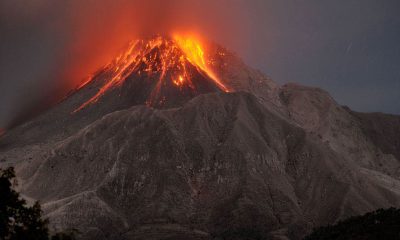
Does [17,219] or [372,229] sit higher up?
[372,229]

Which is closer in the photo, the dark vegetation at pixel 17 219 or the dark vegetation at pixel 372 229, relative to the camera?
the dark vegetation at pixel 17 219

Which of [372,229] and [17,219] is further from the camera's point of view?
[372,229]

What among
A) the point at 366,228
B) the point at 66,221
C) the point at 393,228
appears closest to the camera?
the point at 393,228

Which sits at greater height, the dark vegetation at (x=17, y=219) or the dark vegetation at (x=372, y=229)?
the dark vegetation at (x=372, y=229)

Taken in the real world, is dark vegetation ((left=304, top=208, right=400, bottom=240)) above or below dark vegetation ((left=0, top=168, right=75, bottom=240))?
above

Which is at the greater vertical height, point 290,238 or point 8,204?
point 290,238

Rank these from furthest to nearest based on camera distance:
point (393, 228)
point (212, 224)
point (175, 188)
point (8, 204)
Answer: point (175, 188)
point (212, 224)
point (393, 228)
point (8, 204)

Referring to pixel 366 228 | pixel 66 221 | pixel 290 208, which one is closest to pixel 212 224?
pixel 290 208

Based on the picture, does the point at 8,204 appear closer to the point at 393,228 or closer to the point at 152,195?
the point at 393,228
